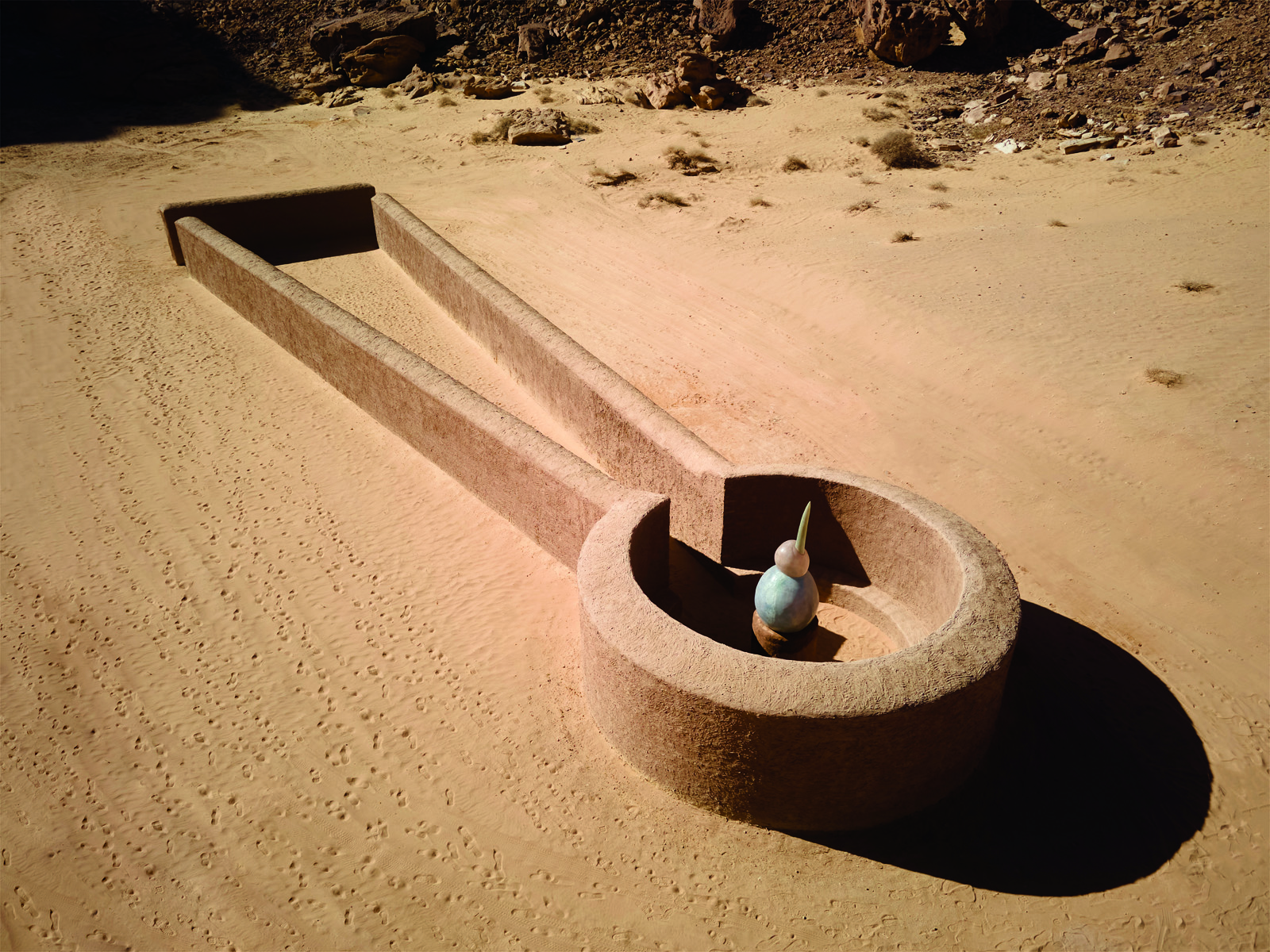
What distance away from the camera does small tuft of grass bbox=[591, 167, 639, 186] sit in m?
13.2

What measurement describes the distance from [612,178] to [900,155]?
13.6 ft

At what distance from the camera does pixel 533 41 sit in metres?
18.7

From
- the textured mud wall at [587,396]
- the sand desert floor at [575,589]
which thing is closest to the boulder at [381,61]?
the sand desert floor at [575,589]

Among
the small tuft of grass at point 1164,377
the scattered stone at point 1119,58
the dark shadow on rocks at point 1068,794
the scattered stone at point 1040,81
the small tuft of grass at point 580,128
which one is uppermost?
the scattered stone at point 1119,58

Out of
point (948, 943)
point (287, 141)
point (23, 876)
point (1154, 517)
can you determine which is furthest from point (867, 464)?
point (287, 141)

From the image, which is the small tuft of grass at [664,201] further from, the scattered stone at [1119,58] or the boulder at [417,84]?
the scattered stone at [1119,58]

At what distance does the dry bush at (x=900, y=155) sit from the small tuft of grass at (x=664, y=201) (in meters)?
3.14

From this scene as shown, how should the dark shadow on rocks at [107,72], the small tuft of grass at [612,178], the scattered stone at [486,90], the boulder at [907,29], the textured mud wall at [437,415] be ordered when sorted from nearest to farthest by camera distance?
the textured mud wall at [437,415], the small tuft of grass at [612,178], the boulder at [907,29], the dark shadow on rocks at [107,72], the scattered stone at [486,90]

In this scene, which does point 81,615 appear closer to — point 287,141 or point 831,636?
point 831,636

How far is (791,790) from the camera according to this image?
4305 millimetres

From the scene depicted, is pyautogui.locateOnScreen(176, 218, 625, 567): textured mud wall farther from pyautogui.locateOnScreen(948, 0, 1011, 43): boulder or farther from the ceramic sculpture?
pyautogui.locateOnScreen(948, 0, 1011, 43): boulder

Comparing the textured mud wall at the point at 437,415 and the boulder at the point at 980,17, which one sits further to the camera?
the boulder at the point at 980,17

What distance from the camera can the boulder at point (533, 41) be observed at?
18656mm

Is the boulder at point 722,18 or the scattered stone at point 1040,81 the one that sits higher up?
the boulder at point 722,18
